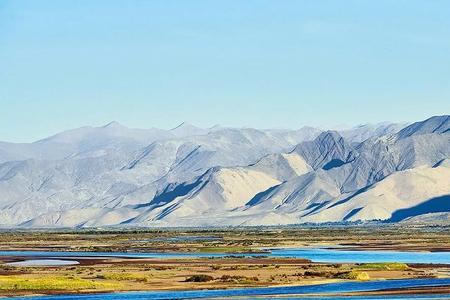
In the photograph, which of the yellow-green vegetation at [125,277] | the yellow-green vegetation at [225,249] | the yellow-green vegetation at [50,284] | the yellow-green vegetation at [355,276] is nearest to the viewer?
the yellow-green vegetation at [50,284]

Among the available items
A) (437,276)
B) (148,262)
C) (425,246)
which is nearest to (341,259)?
(148,262)

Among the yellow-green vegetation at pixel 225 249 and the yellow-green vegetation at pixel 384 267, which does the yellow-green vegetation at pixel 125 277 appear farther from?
the yellow-green vegetation at pixel 225 249

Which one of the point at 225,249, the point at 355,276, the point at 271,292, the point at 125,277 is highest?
the point at 271,292

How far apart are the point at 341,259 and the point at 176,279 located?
35.2m

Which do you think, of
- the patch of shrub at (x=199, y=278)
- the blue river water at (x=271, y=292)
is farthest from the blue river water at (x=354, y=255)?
the patch of shrub at (x=199, y=278)

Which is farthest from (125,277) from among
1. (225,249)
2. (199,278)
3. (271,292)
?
(225,249)

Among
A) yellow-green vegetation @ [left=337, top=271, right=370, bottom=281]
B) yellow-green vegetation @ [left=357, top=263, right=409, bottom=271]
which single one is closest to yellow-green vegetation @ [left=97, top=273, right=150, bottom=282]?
yellow-green vegetation @ [left=337, top=271, right=370, bottom=281]

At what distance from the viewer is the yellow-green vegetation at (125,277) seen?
3556 inches

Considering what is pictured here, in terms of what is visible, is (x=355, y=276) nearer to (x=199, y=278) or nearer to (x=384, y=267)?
(x=384, y=267)

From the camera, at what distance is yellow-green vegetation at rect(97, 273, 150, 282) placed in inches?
3556

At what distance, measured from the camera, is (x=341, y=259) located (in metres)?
122

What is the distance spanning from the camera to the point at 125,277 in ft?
301

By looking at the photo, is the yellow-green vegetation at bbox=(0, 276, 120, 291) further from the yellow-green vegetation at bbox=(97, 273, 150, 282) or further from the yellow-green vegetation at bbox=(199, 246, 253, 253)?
the yellow-green vegetation at bbox=(199, 246, 253, 253)

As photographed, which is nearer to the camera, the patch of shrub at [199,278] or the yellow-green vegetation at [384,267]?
the patch of shrub at [199,278]
